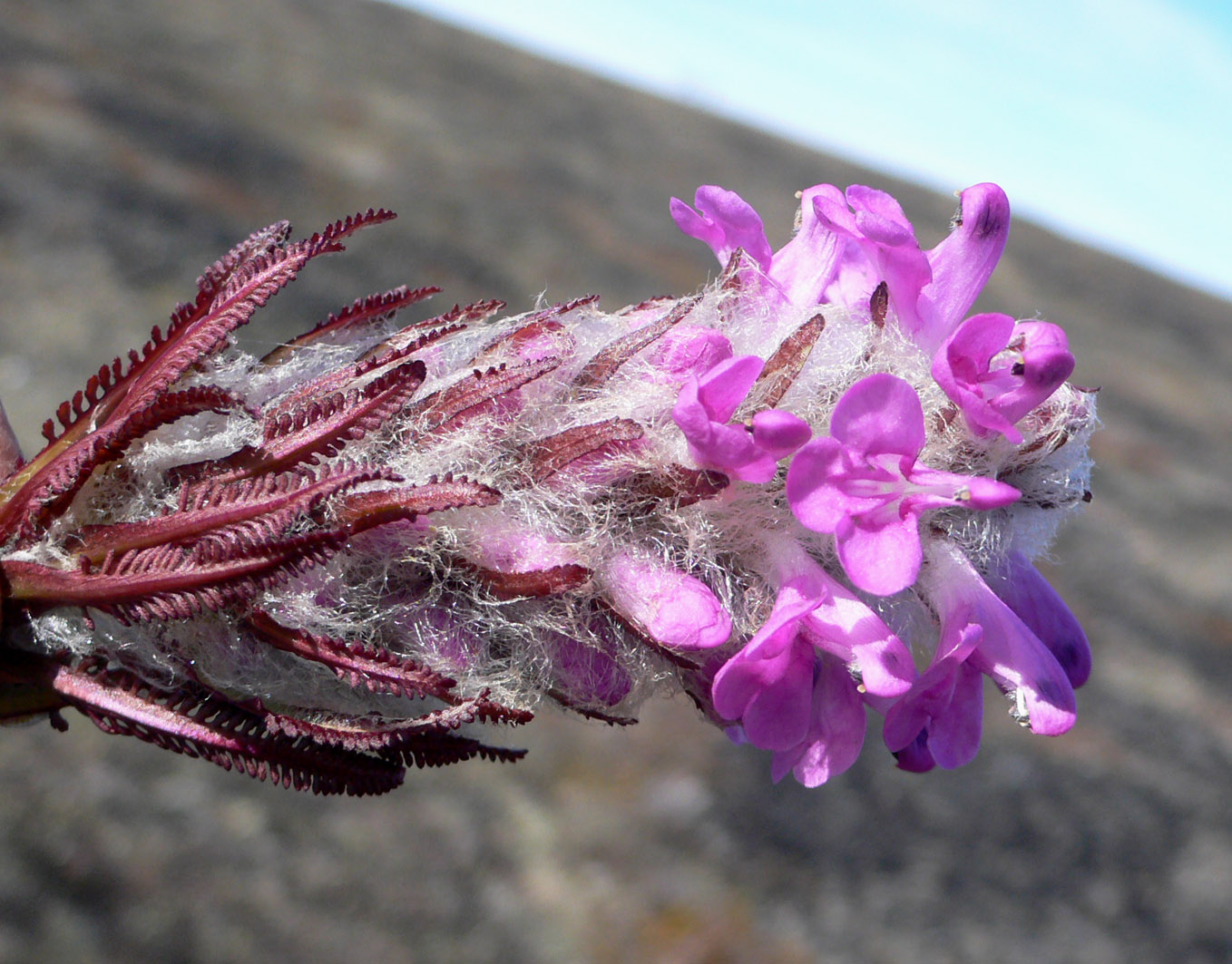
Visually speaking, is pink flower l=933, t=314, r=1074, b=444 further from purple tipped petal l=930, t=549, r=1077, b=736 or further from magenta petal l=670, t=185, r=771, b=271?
magenta petal l=670, t=185, r=771, b=271

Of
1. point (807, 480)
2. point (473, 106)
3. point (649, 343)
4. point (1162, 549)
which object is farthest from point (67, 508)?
point (473, 106)

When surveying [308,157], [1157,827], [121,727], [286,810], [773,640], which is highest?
[773,640]

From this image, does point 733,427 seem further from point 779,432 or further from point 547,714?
point 547,714

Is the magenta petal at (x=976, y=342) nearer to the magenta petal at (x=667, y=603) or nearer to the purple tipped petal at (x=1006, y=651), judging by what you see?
the purple tipped petal at (x=1006, y=651)

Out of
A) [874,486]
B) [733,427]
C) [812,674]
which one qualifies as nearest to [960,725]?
[812,674]

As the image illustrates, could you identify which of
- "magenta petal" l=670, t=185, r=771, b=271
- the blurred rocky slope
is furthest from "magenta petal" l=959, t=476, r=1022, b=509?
the blurred rocky slope

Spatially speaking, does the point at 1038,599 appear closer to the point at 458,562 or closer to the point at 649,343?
the point at 649,343

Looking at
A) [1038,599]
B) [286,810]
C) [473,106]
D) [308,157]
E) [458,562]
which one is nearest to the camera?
[458,562]
